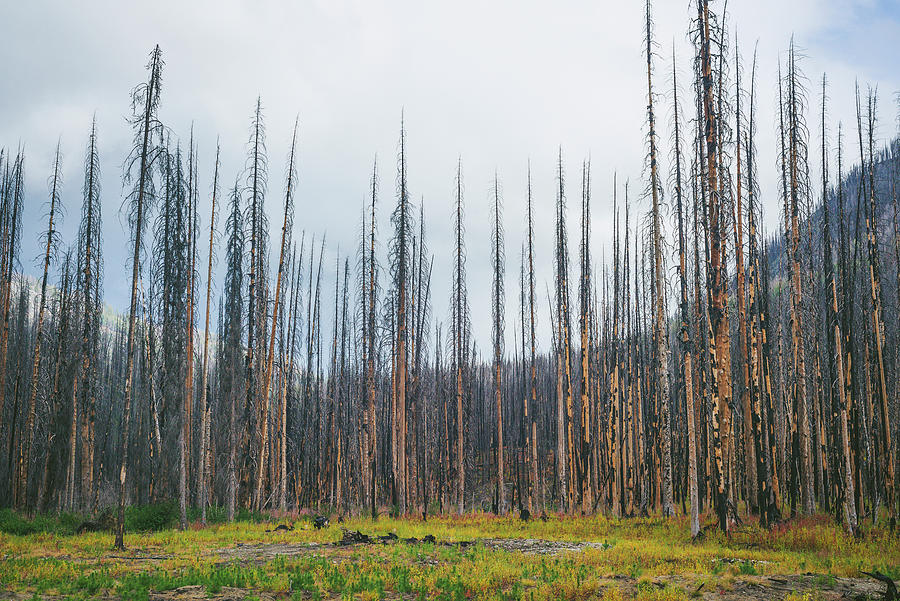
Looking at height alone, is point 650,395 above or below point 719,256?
below

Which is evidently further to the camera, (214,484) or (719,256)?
(214,484)

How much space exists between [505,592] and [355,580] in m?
2.63

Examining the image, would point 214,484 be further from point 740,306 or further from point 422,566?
point 740,306

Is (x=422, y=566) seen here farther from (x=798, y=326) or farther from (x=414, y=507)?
(x=414, y=507)

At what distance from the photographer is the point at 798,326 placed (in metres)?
16.7

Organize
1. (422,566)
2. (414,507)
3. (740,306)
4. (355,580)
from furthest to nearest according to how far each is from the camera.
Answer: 1. (414,507)
2. (740,306)
3. (422,566)
4. (355,580)

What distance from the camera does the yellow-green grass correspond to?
29.4ft

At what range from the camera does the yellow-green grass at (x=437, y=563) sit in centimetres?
895

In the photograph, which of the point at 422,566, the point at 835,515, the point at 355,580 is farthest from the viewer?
the point at 835,515

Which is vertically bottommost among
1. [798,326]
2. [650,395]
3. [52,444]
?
[52,444]

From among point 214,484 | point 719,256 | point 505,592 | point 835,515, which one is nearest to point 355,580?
point 505,592

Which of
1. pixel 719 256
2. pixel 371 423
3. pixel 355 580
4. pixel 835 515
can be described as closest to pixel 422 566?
pixel 355 580

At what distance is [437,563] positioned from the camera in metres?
11.6

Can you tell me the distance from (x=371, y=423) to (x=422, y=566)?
14.0m
